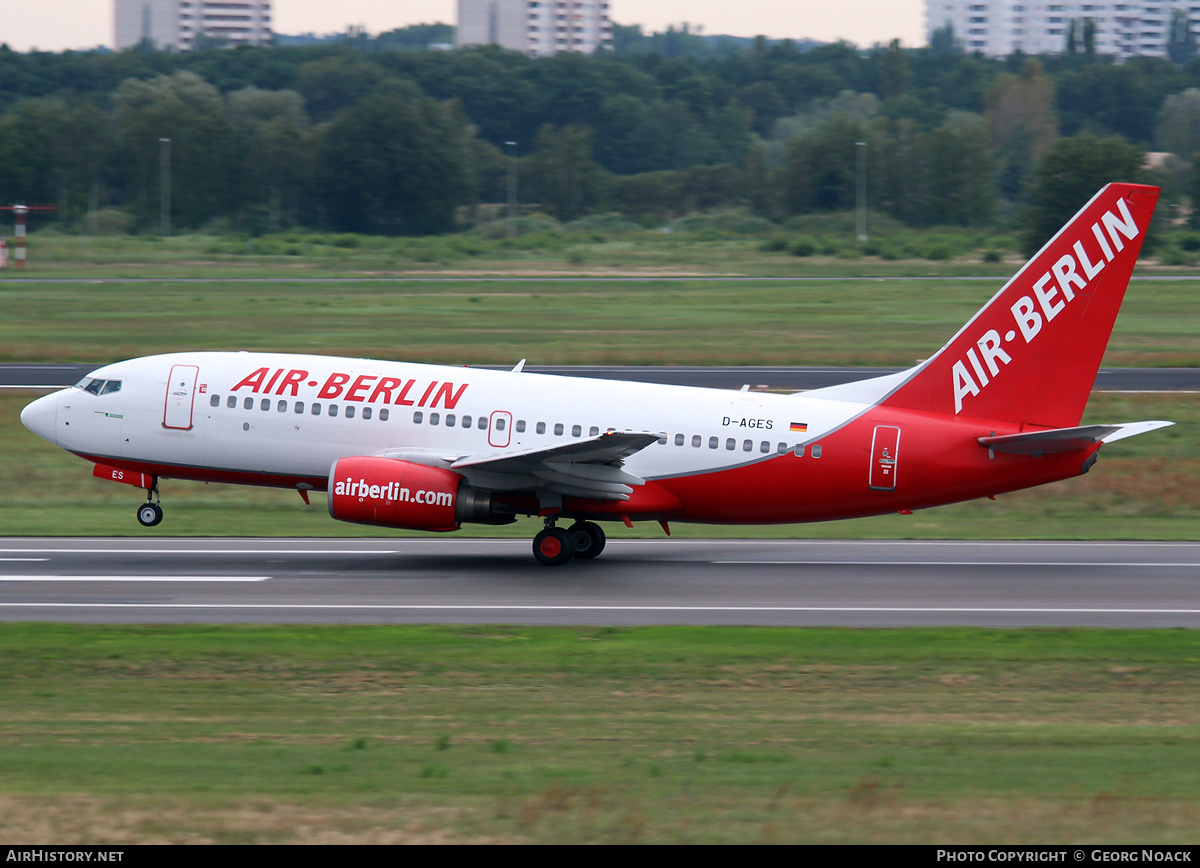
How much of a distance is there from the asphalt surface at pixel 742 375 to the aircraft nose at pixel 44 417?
761 inches

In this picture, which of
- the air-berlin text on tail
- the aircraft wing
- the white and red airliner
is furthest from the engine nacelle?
the air-berlin text on tail

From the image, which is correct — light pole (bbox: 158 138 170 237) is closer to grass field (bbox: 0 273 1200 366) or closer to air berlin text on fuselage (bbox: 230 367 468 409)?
grass field (bbox: 0 273 1200 366)

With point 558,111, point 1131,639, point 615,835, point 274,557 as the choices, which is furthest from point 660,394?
point 558,111

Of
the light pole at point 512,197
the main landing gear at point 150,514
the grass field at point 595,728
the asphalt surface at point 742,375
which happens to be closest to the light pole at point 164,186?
the light pole at point 512,197

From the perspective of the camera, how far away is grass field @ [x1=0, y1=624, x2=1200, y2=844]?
12.4 metres

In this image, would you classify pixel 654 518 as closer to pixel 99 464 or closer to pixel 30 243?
pixel 99 464

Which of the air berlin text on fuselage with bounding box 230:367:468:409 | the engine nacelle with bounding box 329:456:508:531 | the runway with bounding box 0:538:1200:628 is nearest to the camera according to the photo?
the runway with bounding box 0:538:1200:628

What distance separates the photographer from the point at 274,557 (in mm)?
28375

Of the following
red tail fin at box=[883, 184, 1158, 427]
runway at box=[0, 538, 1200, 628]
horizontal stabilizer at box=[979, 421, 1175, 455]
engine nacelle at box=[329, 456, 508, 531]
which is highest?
red tail fin at box=[883, 184, 1158, 427]

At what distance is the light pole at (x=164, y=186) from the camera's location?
125 m

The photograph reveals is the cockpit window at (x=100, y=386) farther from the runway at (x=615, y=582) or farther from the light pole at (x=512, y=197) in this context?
the light pole at (x=512, y=197)

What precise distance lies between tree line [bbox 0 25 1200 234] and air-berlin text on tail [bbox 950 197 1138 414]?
8080 cm

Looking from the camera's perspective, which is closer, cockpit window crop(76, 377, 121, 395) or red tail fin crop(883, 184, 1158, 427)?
red tail fin crop(883, 184, 1158, 427)
